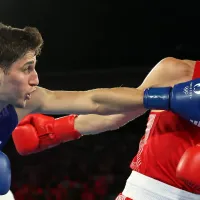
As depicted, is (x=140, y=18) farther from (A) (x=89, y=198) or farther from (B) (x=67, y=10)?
(A) (x=89, y=198)

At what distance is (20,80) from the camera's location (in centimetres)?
181

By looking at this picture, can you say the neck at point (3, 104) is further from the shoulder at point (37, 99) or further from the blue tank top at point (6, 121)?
the shoulder at point (37, 99)

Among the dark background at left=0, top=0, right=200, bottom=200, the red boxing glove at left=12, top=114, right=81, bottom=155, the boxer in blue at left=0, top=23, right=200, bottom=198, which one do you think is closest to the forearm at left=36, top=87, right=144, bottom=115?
the boxer in blue at left=0, top=23, right=200, bottom=198

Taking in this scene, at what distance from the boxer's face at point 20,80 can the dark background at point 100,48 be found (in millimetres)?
3951

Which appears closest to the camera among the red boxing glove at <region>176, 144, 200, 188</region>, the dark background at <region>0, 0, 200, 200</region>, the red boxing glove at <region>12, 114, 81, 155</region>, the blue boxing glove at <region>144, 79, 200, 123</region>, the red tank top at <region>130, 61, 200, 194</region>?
the blue boxing glove at <region>144, 79, 200, 123</region>

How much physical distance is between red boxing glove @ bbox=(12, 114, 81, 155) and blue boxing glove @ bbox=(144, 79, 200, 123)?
2.64ft

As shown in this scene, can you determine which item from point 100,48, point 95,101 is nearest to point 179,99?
point 95,101

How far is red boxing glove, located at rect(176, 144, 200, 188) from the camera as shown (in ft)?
5.86

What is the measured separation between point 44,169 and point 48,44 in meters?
1.82

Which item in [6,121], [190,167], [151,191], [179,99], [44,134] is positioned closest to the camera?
[179,99]

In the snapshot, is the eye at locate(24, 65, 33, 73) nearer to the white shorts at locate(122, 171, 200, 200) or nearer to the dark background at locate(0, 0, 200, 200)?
the white shorts at locate(122, 171, 200, 200)

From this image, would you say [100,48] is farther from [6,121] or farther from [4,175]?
[4,175]

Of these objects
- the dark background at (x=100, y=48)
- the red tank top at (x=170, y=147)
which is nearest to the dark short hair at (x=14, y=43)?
the red tank top at (x=170, y=147)

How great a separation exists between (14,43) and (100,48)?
4.86 m
